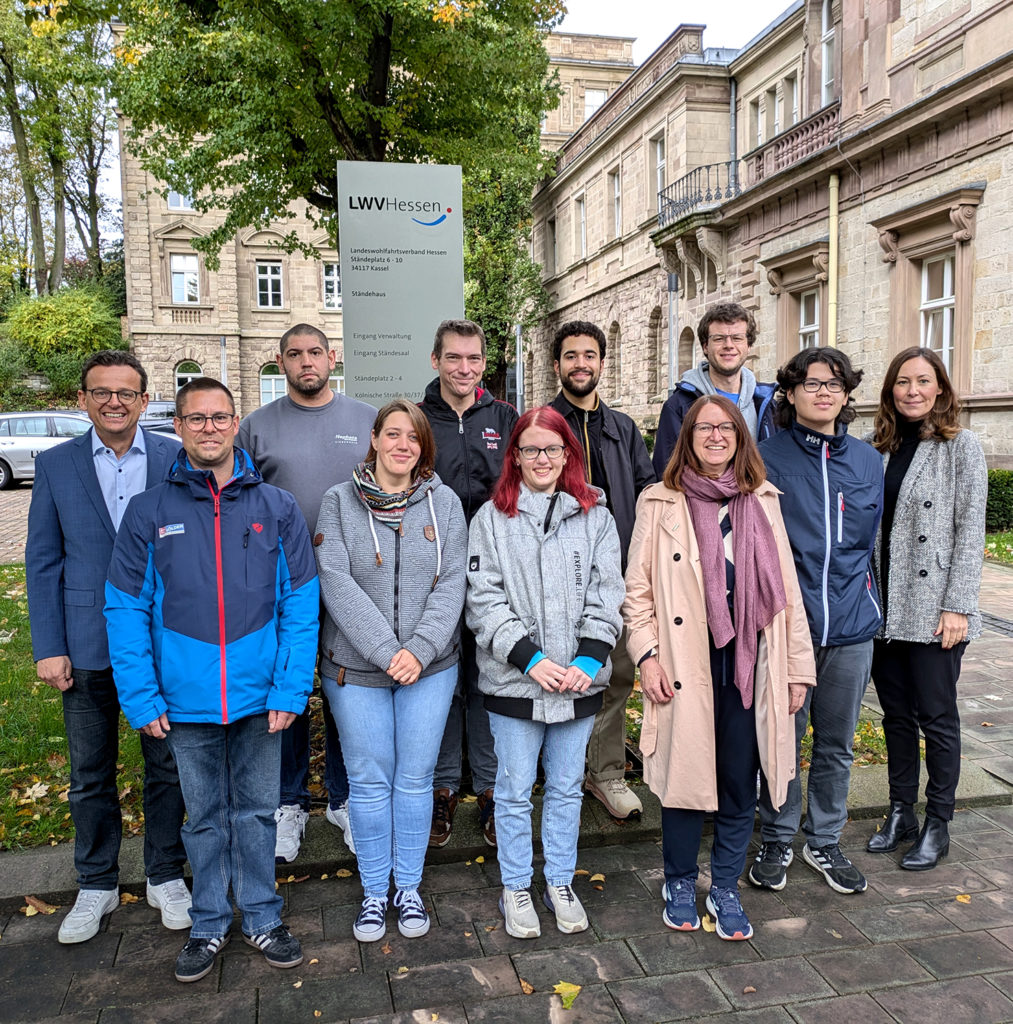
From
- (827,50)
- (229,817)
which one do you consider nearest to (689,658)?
(229,817)

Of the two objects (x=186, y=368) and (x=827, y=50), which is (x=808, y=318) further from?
(x=186, y=368)

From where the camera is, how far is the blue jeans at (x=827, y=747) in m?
3.60

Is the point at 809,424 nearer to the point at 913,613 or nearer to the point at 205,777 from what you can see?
the point at 913,613

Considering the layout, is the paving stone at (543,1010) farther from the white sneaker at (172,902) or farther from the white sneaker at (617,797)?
the white sneaker at (617,797)

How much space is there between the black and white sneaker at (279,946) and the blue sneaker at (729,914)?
61.0 inches

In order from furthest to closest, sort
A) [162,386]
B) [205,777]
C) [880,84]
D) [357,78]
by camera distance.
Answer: [162,386], [880,84], [357,78], [205,777]

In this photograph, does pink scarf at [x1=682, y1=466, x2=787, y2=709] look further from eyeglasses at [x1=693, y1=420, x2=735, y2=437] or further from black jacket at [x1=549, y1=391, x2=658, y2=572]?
black jacket at [x1=549, y1=391, x2=658, y2=572]

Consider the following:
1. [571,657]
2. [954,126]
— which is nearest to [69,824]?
[571,657]

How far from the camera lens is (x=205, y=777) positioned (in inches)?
123

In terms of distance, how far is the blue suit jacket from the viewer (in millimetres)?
3262

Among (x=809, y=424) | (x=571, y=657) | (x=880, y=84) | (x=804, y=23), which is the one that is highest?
(x=804, y=23)

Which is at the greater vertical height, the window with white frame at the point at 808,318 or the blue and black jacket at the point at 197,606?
the window with white frame at the point at 808,318

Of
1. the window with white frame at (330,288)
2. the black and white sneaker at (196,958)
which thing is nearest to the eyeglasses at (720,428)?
the black and white sneaker at (196,958)

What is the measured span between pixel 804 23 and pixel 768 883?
793 inches
